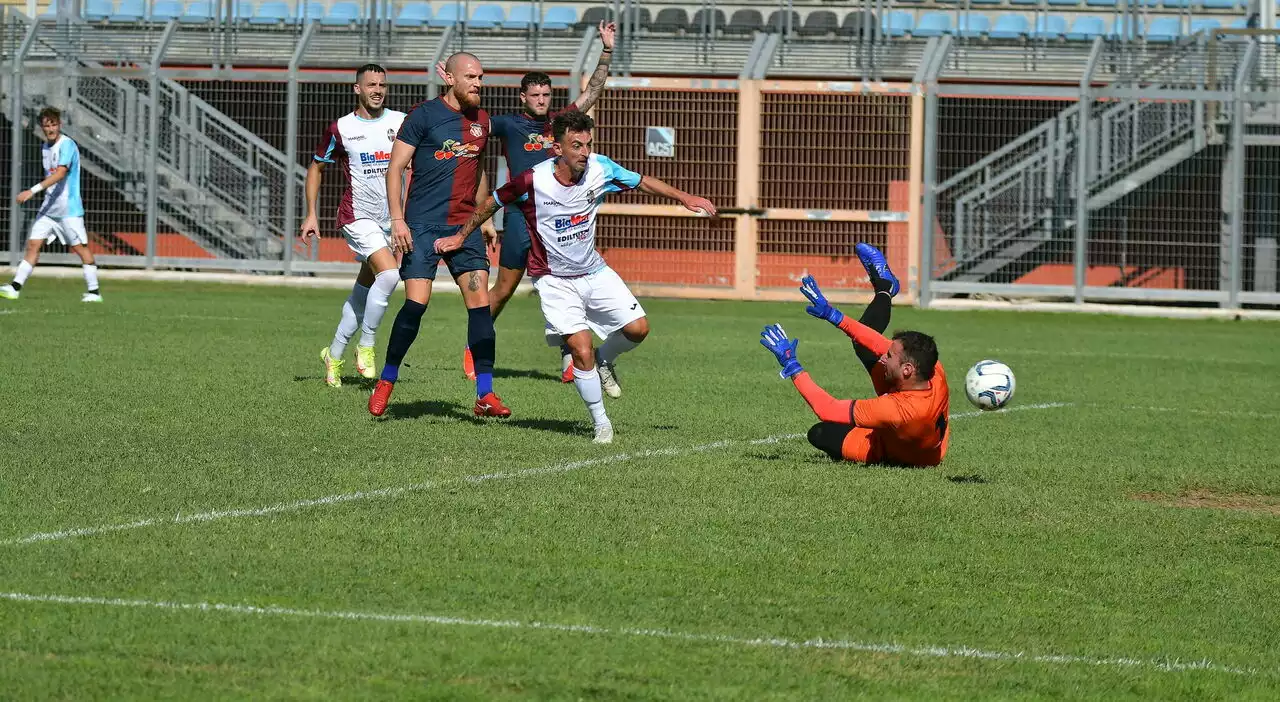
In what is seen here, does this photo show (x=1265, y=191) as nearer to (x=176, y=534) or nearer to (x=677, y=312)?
(x=677, y=312)

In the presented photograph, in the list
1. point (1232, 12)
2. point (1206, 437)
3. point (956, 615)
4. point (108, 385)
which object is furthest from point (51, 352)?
point (1232, 12)

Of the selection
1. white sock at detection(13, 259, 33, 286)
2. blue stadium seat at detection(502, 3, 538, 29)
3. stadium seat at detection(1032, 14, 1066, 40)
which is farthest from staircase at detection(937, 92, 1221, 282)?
white sock at detection(13, 259, 33, 286)

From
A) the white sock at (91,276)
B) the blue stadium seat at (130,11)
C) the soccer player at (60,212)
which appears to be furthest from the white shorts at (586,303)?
the blue stadium seat at (130,11)

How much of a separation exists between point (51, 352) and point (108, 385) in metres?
2.25

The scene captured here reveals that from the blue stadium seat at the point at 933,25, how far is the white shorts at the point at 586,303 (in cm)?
2074

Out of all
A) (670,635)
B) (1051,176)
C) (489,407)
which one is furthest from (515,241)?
(1051,176)

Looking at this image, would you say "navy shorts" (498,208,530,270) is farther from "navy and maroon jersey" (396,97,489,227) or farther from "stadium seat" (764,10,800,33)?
"stadium seat" (764,10,800,33)

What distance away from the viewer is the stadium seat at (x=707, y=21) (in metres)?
27.5

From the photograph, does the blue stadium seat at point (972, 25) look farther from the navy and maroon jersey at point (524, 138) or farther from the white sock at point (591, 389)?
the white sock at point (591, 389)

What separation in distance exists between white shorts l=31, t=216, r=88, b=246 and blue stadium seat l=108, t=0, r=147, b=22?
413 inches

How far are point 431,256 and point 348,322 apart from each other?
1426mm

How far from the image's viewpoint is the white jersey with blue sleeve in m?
9.83

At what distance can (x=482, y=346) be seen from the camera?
1077cm

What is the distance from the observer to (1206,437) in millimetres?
11055
